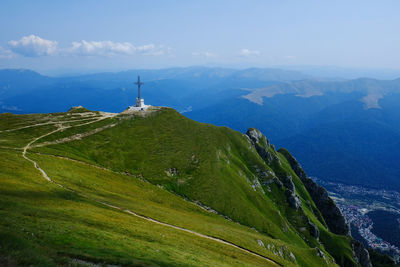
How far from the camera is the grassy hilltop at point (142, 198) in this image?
28.6 meters

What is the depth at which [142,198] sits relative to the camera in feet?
222

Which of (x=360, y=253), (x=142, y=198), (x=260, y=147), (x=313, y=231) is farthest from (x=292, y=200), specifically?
(x=142, y=198)

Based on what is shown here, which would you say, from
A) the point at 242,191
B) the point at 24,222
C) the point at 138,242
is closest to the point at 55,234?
the point at 24,222

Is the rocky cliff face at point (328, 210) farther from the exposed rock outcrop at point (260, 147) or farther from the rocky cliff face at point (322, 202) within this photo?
the exposed rock outcrop at point (260, 147)

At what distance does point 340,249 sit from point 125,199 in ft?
398

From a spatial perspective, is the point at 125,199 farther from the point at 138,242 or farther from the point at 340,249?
the point at 340,249

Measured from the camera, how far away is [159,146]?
10338 centimetres

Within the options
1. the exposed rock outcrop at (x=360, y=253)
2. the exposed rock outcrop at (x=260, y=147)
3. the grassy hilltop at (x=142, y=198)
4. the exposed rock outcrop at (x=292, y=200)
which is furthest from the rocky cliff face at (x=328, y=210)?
the exposed rock outcrop at (x=292, y=200)

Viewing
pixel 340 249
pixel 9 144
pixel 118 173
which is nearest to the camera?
pixel 9 144

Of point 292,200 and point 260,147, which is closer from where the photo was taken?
point 292,200

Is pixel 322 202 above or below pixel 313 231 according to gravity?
below

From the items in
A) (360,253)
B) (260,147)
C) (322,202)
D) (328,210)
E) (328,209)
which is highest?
(260,147)

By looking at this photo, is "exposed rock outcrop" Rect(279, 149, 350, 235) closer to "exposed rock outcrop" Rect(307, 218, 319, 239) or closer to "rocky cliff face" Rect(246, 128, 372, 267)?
"rocky cliff face" Rect(246, 128, 372, 267)

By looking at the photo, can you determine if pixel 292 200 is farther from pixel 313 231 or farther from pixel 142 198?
pixel 142 198
